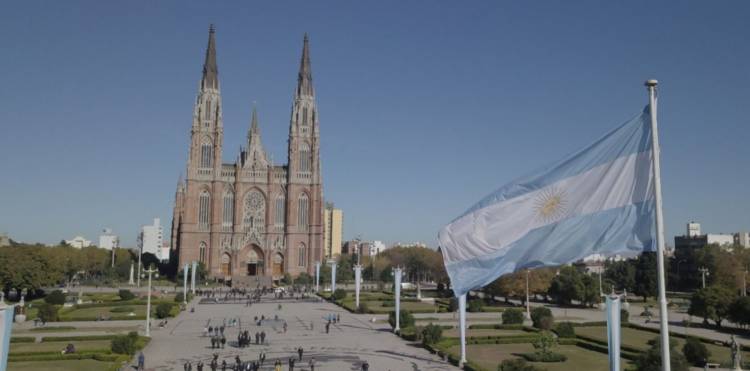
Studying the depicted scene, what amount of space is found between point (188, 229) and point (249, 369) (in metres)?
67.5

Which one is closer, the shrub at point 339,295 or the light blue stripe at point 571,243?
the light blue stripe at point 571,243

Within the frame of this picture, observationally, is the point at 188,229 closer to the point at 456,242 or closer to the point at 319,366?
the point at 319,366

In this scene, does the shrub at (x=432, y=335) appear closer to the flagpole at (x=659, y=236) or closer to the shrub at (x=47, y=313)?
the flagpole at (x=659, y=236)

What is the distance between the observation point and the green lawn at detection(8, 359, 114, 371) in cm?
2688

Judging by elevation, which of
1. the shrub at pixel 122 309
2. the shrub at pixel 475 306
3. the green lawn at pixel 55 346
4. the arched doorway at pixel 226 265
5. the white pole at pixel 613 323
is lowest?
the green lawn at pixel 55 346

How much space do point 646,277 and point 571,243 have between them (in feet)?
206

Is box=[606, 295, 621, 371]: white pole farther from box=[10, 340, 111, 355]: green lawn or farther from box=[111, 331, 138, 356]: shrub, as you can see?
box=[10, 340, 111, 355]: green lawn

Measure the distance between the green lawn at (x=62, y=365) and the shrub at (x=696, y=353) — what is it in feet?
81.4

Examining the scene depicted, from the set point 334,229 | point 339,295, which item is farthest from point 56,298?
point 334,229

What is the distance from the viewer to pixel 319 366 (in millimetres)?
27188

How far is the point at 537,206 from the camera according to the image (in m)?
10.6

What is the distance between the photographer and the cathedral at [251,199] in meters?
90.4

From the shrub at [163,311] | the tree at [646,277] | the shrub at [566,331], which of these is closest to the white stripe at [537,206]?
the shrub at [566,331]

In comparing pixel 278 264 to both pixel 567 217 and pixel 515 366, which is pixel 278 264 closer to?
pixel 515 366
